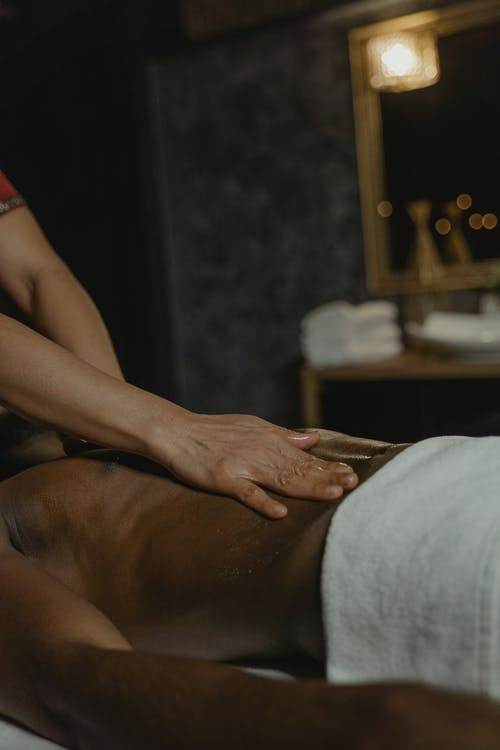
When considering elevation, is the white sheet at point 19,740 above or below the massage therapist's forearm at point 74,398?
below

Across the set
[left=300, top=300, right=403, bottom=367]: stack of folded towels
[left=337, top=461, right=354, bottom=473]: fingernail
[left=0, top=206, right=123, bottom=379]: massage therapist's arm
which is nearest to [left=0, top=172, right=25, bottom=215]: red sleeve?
[left=0, top=206, right=123, bottom=379]: massage therapist's arm

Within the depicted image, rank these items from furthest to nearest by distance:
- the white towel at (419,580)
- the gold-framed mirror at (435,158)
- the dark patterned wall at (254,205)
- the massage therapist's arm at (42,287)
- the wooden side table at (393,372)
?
1. the dark patterned wall at (254,205)
2. the gold-framed mirror at (435,158)
3. the wooden side table at (393,372)
4. the massage therapist's arm at (42,287)
5. the white towel at (419,580)

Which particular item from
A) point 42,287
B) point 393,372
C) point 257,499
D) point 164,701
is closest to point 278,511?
point 257,499

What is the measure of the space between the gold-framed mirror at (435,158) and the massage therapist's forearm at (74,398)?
7.03ft

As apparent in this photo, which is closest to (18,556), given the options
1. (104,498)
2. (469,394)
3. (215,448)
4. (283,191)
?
(104,498)

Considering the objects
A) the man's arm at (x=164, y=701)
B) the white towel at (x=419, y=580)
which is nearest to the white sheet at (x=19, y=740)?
the man's arm at (x=164, y=701)

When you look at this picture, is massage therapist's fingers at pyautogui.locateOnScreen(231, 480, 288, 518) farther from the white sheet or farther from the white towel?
the white sheet

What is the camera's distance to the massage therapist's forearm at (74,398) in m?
1.08

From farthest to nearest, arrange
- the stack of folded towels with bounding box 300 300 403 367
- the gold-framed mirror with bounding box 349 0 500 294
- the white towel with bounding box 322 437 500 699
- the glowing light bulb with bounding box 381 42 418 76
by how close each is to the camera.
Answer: the glowing light bulb with bounding box 381 42 418 76 → the gold-framed mirror with bounding box 349 0 500 294 → the stack of folded towels with bounding box 300 300 403 367 → the white towel with bounding box 322 437 500 699

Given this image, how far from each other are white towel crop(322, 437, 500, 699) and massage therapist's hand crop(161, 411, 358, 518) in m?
0.11

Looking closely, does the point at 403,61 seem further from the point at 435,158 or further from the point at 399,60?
the point at 435,158

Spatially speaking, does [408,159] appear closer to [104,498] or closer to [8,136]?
[8,136]

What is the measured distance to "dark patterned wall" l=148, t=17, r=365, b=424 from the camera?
134 inches

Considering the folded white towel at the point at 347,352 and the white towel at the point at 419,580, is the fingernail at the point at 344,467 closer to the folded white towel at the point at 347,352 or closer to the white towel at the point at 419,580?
the white towel at the point at 419,580
